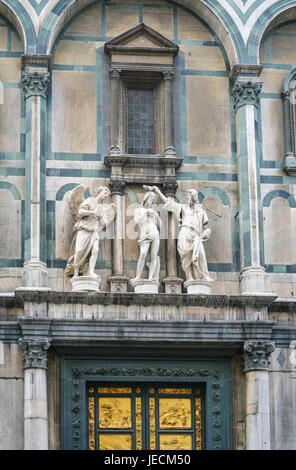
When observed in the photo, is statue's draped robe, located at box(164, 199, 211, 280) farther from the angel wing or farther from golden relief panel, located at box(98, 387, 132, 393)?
golden relief panel, located at box(98, 387, 132, 393)

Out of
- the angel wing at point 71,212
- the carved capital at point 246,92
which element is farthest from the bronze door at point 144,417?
the carved capital at point 246,92

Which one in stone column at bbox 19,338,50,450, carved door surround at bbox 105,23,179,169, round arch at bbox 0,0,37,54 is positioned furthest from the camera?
carved door surround at bbox 105,23,179,169

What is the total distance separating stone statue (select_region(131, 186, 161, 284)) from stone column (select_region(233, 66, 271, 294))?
1.40 m

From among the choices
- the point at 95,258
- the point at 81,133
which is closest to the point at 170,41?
the point at 81,133

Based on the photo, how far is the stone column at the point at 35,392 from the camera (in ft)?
70.5

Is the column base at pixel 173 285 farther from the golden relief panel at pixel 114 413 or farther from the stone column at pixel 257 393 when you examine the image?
the golden relief panel at pixel 114 413

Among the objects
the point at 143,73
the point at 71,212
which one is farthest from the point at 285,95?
A: the point at 71,212

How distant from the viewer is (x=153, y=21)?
24.4 meters

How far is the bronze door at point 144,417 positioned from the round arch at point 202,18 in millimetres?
5537

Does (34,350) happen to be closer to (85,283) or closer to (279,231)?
(85,283)

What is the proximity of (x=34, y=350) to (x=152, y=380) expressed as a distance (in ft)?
6.33

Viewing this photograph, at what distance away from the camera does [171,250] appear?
75.6ft

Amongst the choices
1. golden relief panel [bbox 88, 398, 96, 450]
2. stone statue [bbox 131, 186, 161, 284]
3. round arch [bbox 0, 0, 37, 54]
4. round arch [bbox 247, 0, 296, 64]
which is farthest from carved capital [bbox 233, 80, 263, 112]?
golden relief panel [bbox 88, 398, 96, 450]

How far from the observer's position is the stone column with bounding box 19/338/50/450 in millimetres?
21500
